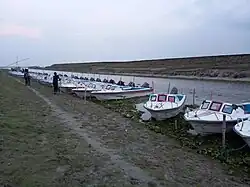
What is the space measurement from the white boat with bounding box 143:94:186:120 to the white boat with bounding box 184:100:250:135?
2280 mm

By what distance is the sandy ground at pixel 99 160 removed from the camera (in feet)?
22.9

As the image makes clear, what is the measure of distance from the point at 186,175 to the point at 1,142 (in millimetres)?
5409

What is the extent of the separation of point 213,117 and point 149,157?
16.7 feet

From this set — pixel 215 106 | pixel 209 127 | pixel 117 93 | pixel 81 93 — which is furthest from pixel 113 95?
pixel 209 127

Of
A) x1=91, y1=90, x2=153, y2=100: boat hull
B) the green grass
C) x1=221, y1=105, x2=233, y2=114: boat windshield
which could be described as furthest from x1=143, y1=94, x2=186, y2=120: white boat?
x1=91, y1=90, x2=153, y2=100: boat hull

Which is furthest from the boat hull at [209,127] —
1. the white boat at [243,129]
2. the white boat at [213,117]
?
the white boat at [243,129]

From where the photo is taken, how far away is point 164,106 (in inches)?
680

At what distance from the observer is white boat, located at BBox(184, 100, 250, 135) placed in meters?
12.7

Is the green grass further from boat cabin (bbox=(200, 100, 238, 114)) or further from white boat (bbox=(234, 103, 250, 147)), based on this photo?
boat cabin (bbox=(200, 100, 238, 114))

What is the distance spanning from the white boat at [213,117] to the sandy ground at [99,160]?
156cm

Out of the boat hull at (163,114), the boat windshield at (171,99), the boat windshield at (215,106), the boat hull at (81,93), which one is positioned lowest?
the boat hull at (81,93)

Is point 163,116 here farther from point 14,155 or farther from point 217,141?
point 14,155

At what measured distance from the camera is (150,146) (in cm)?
1066

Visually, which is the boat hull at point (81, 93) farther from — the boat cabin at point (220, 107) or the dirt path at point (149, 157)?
the boat cabin at point (220, 107)
